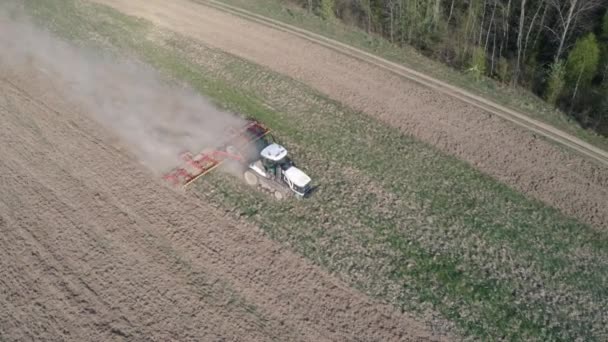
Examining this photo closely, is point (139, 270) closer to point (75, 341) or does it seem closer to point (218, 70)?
point (75, 341)

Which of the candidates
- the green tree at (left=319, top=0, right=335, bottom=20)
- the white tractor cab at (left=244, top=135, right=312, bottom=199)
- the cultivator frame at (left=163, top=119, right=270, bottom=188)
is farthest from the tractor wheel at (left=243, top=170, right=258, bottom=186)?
the green tree at (left=319, top=0, right=335, bottom=20)

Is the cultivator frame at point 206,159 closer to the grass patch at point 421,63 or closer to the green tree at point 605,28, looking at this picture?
the grass patch at point 421,63

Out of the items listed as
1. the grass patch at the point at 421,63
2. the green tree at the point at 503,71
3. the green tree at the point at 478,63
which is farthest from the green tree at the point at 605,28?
the green tree at the point at 478,63

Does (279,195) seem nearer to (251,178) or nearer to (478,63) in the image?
(251,178)

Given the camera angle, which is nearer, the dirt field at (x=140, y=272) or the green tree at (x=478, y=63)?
the dirt field at (x=140, y=272)

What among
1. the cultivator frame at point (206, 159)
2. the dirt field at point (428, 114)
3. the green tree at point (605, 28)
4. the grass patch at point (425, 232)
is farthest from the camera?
the green tree at point (605, 28)
